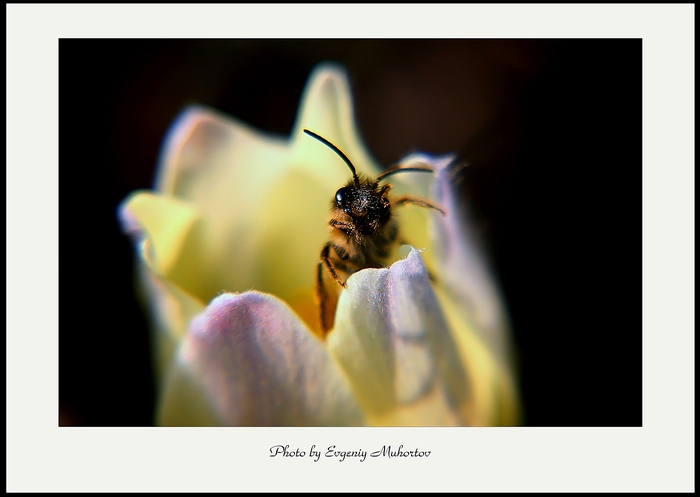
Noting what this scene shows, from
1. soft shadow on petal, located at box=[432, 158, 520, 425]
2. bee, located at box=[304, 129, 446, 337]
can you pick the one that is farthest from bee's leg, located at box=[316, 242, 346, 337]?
soft shadow on petal, located at box=[432, 158, 520, 425]

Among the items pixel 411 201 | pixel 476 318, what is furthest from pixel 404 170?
pixel 476 318

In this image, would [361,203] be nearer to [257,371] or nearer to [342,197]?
[342,197]

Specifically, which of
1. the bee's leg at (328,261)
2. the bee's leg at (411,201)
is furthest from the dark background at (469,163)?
the bee's leg at (328,261)

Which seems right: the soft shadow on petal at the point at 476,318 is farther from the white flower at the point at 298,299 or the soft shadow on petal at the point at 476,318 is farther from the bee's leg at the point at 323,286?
the bee's leg at the point at 323,286

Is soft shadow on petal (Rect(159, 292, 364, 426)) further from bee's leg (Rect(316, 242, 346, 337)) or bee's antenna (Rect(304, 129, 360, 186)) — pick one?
bee's antenna (Rect(304, 129, 360, 186))

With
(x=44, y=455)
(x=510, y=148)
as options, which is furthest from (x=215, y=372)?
(x=510, y=148)

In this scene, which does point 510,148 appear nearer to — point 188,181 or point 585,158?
point 585,158
